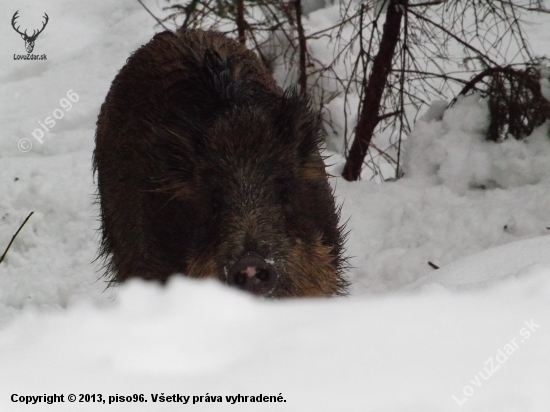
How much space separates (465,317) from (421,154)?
360cm

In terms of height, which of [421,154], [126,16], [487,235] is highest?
[126,16]

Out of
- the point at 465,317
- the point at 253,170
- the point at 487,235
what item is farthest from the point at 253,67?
the point at 465,317

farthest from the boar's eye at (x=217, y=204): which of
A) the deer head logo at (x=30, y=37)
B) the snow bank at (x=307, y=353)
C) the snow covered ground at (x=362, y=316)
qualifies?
the deer head logo at (x=30, y=37)

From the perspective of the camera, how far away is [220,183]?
346 centimetres

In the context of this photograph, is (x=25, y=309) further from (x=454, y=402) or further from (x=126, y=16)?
(x=126, y=16)

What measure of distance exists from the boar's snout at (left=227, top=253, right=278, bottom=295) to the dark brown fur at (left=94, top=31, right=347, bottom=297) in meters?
0.09

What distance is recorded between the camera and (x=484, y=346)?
240 cm

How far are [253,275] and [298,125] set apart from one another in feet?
3.40

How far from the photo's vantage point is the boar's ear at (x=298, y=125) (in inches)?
144

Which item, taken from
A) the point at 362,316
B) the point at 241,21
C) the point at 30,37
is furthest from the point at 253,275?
the point at 30,37

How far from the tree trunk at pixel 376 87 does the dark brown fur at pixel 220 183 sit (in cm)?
232

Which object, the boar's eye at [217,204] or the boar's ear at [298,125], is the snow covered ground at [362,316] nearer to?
the boar's eye at [217,204]

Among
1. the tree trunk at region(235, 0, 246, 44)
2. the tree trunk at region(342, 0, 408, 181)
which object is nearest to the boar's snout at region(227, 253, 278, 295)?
the tree trunk at region(342, 0, 408, 181)

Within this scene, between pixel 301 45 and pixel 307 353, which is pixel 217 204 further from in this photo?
pixel 301 45
